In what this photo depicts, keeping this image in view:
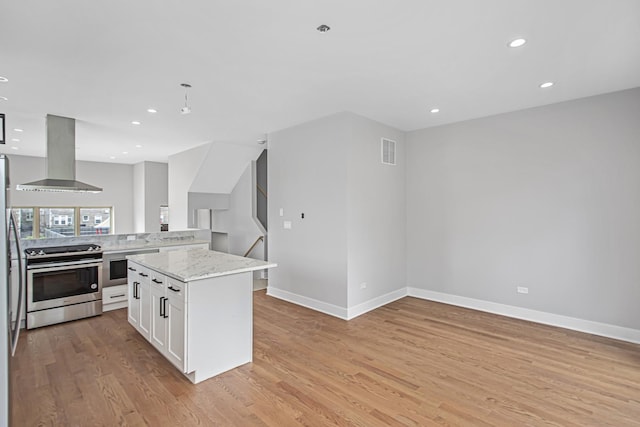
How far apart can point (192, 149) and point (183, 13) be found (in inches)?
200

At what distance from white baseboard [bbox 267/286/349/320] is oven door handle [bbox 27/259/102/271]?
2535mm

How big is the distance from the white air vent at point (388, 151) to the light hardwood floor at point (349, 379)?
2.41 metres

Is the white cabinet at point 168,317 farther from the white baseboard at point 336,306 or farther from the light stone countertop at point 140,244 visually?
the white baseboard at point 336,306

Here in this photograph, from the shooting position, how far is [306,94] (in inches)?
143

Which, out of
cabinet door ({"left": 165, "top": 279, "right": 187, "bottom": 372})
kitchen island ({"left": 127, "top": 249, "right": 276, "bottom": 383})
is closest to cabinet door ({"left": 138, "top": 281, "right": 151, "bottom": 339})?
kitchen island ({"left": 127, "top": 249, "right": 276, "bottom": 383})

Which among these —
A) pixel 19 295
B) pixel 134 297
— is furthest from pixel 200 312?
pixel 134 297

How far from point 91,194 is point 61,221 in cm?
100

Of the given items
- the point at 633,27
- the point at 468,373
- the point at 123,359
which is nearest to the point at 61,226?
the point at 123,359

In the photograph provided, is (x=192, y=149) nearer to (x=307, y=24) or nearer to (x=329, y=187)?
(x=329, y=187)

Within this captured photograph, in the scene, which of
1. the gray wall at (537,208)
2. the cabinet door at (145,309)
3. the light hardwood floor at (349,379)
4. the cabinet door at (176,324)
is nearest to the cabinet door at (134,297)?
the cabinet door at (145,309)

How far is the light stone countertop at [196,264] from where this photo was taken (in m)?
2.67

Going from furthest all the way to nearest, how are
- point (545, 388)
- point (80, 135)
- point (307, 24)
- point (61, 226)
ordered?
point (61, 226) → point (80, 135) → point (545, 388) → point (307, 24)

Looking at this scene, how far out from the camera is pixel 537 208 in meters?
4.11

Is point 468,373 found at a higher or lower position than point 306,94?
lower
